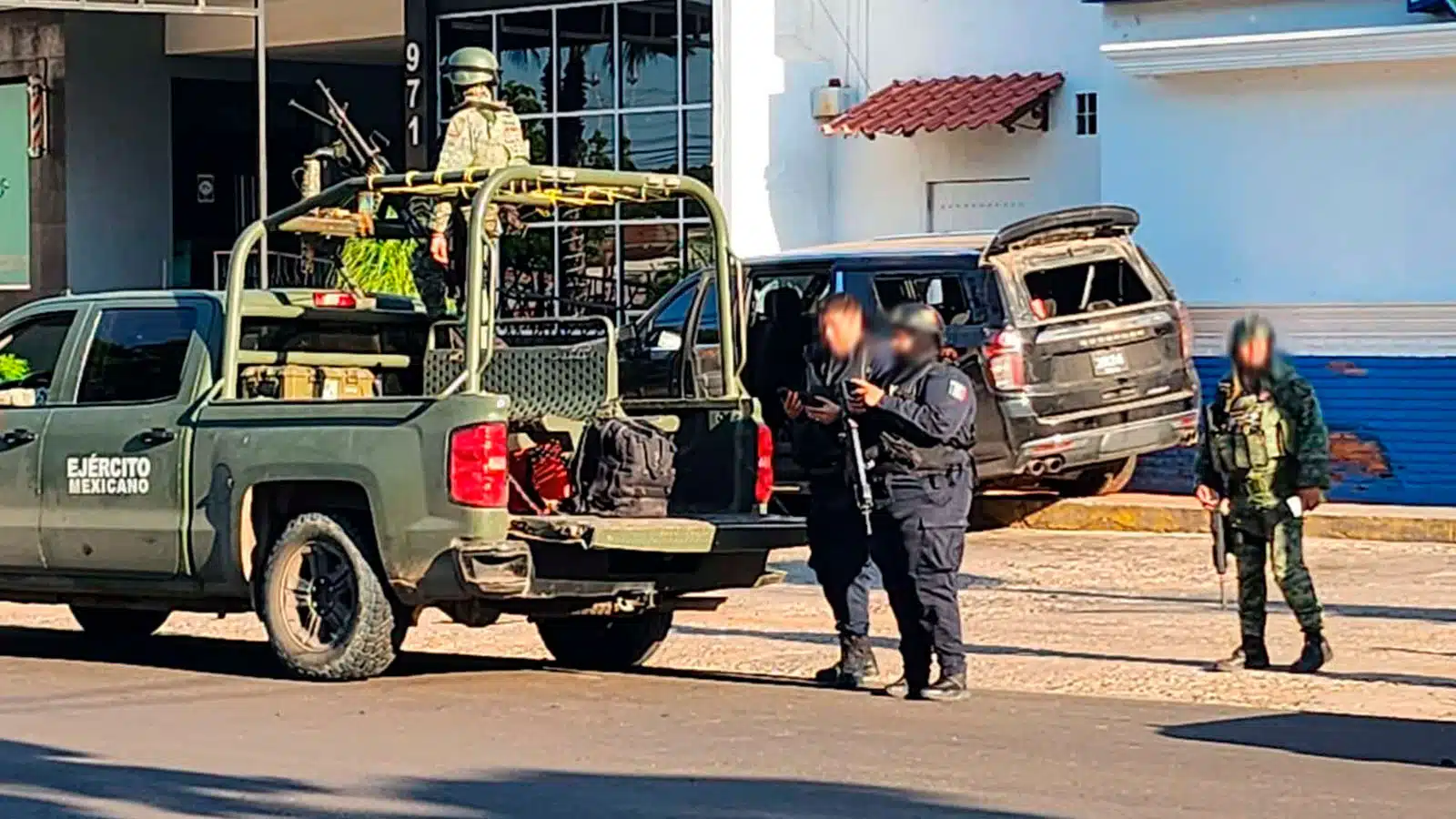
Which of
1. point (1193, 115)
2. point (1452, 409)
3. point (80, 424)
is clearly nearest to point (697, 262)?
point (1193, 115)

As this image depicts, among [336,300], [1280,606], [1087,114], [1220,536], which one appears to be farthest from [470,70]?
[1087,114]

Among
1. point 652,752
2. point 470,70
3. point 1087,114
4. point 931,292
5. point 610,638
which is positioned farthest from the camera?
point 1087,114

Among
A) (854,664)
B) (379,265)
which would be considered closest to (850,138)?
(379,265)

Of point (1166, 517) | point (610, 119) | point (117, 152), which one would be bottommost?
point (1166, 517)

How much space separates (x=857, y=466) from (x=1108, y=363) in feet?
20.7

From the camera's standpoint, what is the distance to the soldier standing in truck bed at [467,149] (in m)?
11.9

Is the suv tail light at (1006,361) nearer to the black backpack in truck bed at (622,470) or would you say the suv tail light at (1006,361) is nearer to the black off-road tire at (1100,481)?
the black off-road tire at (1100,481)

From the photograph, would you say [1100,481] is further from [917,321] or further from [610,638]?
[917,321]

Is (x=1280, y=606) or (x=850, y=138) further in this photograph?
(x=850, y=138)

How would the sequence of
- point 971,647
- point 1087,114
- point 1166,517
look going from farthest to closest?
point 1087,114 < point 1166,517 < point 971,647

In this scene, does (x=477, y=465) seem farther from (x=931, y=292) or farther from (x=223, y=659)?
(x=931, y=292)

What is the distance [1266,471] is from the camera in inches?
443

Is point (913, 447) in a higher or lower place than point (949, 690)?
higher

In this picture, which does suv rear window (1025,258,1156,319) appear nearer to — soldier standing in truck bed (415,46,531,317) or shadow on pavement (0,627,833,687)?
shadow on pavement (0,627,833,687)
